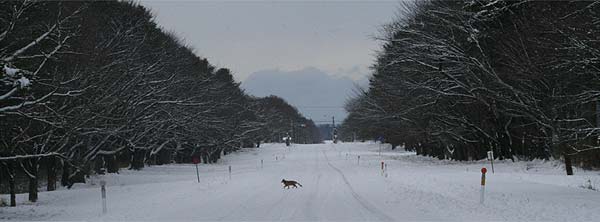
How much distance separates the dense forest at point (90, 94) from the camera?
18188 mm

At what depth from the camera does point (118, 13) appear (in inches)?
1407

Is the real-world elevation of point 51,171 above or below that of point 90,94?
below

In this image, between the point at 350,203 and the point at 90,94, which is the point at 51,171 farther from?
the point at 350,203

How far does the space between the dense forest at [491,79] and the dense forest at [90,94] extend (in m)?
15.2

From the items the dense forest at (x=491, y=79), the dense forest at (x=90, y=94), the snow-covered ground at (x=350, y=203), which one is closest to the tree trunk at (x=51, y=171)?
the dense forest at (x=90, y=94)

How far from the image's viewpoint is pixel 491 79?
3459cm

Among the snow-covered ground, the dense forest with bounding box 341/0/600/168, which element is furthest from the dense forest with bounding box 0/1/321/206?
the dense forest with bounding box 341/0/600/168

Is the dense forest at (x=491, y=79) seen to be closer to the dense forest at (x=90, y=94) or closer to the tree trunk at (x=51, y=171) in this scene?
the dense forest at (x=90, y=94)

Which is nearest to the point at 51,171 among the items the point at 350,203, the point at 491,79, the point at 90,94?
the point at 90,94

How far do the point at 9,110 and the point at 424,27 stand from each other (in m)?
26.8

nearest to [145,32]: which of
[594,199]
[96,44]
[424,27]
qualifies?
[96,44]

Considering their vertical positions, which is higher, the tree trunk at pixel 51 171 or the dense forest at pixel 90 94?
the dense forest at pixel 90 94

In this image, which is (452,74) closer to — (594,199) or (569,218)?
(594,199)

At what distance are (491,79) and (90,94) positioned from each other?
865 inches
